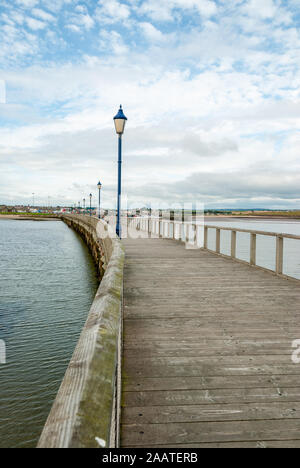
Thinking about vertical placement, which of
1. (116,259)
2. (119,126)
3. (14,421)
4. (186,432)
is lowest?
(14,421)

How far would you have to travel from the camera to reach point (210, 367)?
349 centimetres

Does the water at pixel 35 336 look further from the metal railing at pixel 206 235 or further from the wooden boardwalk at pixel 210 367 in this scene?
the metal railing at pixel 206 235

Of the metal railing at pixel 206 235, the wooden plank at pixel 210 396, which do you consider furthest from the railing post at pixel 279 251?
the wooden plank at pixel 210 396

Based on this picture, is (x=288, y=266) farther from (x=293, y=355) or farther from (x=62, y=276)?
(x=293, y=355)

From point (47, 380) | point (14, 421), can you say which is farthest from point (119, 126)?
point (14, 421)

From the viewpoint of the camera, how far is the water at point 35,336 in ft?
19.4

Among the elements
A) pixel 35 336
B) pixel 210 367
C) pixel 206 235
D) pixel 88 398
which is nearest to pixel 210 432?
pixel 210 367

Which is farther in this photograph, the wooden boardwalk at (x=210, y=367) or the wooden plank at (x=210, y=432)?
the wooden boardwalk at (x=210, y=367)

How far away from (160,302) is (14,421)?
3127 millimetres

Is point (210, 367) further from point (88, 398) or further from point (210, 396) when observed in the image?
point (88, 398)

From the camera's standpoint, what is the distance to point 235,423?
2600 millimetres

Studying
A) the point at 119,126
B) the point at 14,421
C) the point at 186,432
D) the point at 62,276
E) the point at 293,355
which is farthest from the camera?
the point at 62,276

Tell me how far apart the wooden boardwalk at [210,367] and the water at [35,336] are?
101 inches

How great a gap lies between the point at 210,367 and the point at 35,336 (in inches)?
281
